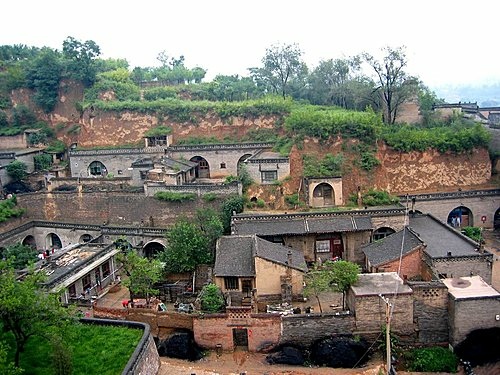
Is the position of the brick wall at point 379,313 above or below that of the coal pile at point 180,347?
above

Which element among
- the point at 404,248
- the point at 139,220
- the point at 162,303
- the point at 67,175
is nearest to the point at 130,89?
the point at 67,175

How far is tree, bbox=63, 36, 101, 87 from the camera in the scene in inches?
1983

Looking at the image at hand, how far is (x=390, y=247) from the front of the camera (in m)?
26.4

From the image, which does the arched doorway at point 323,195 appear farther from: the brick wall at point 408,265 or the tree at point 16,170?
the tree at point 16,170

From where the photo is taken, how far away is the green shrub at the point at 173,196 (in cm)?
3428

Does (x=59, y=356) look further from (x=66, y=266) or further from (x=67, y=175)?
(x=67, y=175)

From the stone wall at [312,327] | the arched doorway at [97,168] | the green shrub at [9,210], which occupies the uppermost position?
the arched doorway at [97,168]

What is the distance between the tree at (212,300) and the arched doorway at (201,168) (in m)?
20.2

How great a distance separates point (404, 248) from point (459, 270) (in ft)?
8.87

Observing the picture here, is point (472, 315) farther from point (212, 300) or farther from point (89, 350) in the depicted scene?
point (89, 350)

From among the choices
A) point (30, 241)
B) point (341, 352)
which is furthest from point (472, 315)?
point (30, 241)

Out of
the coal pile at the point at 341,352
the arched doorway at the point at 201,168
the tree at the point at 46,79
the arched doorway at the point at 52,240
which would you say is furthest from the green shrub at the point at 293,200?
the tree at the point at 46,79

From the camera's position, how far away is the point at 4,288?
1653cm

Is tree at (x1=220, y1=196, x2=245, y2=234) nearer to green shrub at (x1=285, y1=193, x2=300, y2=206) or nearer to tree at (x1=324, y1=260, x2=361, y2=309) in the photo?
green shrub at (x1=285, y1=193, x2=300, y2=206)
